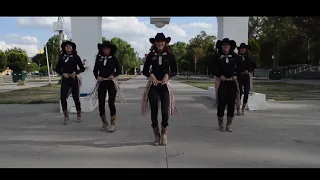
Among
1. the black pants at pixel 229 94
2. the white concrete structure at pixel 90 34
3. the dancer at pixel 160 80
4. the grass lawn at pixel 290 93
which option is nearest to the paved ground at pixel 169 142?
the dancer at pixel 160 80

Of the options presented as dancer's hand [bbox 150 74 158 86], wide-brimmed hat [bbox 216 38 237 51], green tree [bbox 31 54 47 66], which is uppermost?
green tree [bbox 31 54 47 66]

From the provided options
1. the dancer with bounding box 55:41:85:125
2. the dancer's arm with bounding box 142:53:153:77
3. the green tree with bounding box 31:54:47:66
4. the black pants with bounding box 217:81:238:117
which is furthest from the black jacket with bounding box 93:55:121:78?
the green tree with bounding box 31:54:47:66

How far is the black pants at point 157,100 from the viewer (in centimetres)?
646

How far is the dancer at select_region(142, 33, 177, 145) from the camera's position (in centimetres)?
645

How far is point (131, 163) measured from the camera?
17.0 ft

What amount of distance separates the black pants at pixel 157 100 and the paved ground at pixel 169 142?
1.42 feet

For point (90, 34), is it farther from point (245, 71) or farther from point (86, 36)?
point (245, 71)

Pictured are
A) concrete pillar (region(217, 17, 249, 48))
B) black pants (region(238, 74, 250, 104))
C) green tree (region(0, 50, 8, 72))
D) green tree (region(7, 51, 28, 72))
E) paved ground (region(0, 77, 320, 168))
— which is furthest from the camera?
green tree (region(0, 50, 8, 72))

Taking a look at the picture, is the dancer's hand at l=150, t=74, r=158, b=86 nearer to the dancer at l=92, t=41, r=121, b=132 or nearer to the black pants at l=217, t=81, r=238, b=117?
the dancer at l=92, t=41, r=121, b=132

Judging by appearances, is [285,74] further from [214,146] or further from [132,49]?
[132,49]

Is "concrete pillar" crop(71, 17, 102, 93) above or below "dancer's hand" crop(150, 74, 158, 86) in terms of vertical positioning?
above

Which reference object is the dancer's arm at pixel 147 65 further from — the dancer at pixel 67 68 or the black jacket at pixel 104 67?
the dancer at pixel 67 68
